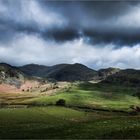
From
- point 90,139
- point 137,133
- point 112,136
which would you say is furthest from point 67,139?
point 137,133

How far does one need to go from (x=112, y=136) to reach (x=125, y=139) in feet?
11.2

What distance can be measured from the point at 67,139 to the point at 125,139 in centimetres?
751

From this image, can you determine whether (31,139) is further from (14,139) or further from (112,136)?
(112,136)

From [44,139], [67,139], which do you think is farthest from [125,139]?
[44,139]

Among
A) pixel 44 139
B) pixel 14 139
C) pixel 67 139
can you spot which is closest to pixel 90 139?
pixel 67 139

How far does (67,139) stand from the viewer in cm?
4619

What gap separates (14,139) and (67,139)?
8573mm

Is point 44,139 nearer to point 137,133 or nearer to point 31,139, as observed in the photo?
point 31,139

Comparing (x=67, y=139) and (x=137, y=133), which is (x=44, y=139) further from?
(x=137, y=133)

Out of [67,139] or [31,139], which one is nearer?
→ [67,139]

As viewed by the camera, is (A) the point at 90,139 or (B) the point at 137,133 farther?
(B) the point at 137,133

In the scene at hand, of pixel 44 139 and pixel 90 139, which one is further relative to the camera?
pixel 44 139

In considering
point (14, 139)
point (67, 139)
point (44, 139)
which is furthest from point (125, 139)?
point (14, 139)

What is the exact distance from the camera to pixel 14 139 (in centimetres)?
5022
